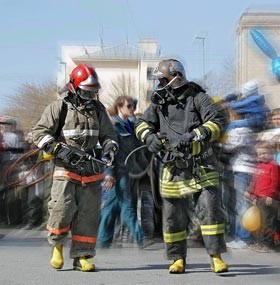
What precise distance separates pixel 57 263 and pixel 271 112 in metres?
3.30

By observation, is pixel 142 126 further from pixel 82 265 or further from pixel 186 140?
pixel 82 265

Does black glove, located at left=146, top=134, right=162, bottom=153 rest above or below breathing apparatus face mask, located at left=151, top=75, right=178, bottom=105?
below

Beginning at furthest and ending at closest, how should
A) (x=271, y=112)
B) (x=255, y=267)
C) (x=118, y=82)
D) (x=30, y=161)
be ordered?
(x=118, y=82)
(x=30, y=161)
(x=271, y=112)
(x=255, y=267)

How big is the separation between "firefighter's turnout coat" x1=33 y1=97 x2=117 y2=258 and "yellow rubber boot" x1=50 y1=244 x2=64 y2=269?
71mm

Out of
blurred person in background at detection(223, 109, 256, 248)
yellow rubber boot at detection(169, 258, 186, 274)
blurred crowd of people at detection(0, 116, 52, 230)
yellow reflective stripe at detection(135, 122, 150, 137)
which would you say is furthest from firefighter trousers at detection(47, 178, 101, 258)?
blurred crowd of people at detection(0, 116, 52, 230)

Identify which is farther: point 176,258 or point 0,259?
point 0,259

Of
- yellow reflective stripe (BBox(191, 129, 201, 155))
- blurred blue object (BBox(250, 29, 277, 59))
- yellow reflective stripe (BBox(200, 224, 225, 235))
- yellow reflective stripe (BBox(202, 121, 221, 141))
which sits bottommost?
yellow reflective stripe (BBox(200, 224, 225, 235))

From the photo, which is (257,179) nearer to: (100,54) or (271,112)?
(271,112)

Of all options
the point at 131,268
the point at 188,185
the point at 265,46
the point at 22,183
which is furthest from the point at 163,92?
the point at 265,46

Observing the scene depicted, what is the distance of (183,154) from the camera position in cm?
622

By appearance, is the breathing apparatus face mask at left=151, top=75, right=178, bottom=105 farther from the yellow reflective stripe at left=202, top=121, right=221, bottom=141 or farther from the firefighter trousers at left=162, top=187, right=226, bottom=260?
the firefighter trousers at left=162, top=187, right=226, bottom=260

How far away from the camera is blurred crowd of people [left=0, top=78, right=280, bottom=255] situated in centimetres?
775

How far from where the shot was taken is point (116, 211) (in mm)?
8211

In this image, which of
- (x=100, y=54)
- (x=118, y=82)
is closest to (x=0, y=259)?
(x=118, y=82)
